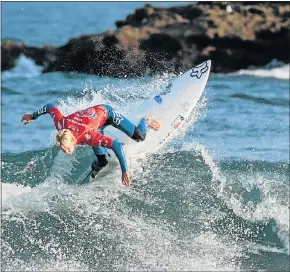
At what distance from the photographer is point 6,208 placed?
10.4 meters

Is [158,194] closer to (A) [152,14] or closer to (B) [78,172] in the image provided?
(B) [78,172]

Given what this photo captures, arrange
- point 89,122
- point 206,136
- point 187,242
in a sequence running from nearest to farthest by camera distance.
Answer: point 89,122
point 187,242
point 206,136

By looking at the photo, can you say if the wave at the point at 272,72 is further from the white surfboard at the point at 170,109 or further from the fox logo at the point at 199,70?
the white surfboard at the point at 170,109

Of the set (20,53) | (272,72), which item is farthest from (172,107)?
(20,53)

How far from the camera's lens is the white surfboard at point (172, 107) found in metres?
11.3

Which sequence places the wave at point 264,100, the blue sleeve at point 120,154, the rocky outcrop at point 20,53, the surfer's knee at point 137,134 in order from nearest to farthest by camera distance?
the blue sleeve at point 120,154, the surfer's knee at point 137,134, the wave at point 264,100, the rocky outcrop at point 20,53

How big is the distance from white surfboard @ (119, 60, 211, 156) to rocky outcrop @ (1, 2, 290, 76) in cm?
1040

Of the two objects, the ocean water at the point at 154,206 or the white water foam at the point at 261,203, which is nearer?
the ocean water at the point at 154,206

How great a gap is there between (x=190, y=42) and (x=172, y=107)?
13.2m

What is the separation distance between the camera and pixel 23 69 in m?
26.2

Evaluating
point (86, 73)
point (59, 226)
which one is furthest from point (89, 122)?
point (86, 73)

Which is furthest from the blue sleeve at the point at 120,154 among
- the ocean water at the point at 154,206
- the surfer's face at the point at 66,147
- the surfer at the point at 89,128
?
the ocean water at the point at 154,206

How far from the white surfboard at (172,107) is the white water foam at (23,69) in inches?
567

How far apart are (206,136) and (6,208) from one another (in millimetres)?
5368
